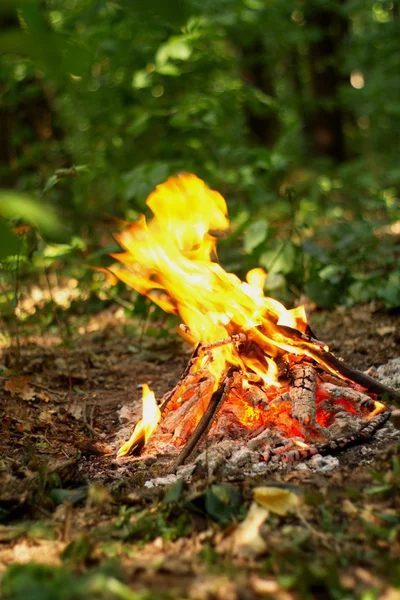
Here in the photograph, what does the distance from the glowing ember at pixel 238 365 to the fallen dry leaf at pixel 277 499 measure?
0.64m

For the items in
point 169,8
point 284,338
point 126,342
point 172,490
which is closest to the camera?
point 169,8

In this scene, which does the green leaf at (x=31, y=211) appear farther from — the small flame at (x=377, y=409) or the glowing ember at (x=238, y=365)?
the small flame at (x=377, y=409)

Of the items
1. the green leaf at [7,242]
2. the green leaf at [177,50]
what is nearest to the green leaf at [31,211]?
the green leaf at [7,242]

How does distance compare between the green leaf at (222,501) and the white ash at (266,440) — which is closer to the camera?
the green leaf at (222,501)

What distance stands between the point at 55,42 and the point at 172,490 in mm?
1960

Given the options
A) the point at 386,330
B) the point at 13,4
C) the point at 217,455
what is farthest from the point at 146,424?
the point at 13,4

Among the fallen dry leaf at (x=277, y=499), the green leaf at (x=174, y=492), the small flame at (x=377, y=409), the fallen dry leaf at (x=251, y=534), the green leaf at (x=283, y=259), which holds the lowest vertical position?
the green leaf at (x=283, y=259)

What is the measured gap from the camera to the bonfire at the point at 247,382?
3068 mm

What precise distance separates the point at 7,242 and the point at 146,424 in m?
2.45

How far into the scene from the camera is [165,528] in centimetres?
228

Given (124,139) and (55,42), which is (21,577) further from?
(124,139)

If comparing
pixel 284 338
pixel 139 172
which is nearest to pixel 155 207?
pixel 284 338

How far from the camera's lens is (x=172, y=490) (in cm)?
246

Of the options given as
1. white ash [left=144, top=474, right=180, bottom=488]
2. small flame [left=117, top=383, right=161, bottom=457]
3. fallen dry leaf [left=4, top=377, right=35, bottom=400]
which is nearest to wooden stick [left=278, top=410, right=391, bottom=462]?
white ash [left=144, top=474, right=180, bottom=488]
